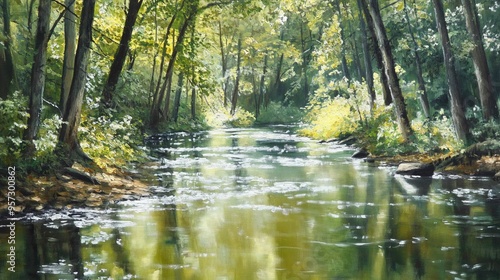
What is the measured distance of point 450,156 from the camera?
59.9ft

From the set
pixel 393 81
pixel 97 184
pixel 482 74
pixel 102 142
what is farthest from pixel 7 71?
pixel 482 74

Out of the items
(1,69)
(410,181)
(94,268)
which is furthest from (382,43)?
(94,268)

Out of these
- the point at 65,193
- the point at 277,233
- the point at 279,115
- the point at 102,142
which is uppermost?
the point at 279,115

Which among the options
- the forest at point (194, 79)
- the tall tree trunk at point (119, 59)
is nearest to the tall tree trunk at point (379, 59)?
the forest at point (194, 79)

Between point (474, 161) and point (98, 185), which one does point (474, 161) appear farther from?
point (98, 185)

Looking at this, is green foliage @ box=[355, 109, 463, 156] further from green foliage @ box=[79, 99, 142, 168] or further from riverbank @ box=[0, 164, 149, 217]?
riverbank @ box=[0, 164, 149, 217]

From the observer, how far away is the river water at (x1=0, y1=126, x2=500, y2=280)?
7312mm

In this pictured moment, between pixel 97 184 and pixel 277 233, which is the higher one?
pixel 97 184

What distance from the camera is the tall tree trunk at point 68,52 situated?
15.1 meters

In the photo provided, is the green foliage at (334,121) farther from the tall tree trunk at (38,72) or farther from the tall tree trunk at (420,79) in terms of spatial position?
the tall tree trunk at (38,72)

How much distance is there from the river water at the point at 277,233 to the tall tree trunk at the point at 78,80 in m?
2.42

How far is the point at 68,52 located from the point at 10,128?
387 cm

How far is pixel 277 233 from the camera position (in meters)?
9.52

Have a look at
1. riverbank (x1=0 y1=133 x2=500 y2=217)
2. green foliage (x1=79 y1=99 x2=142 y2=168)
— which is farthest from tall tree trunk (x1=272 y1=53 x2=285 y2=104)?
riverbank (x1=0 y1=133 x2=500 y2=217)
